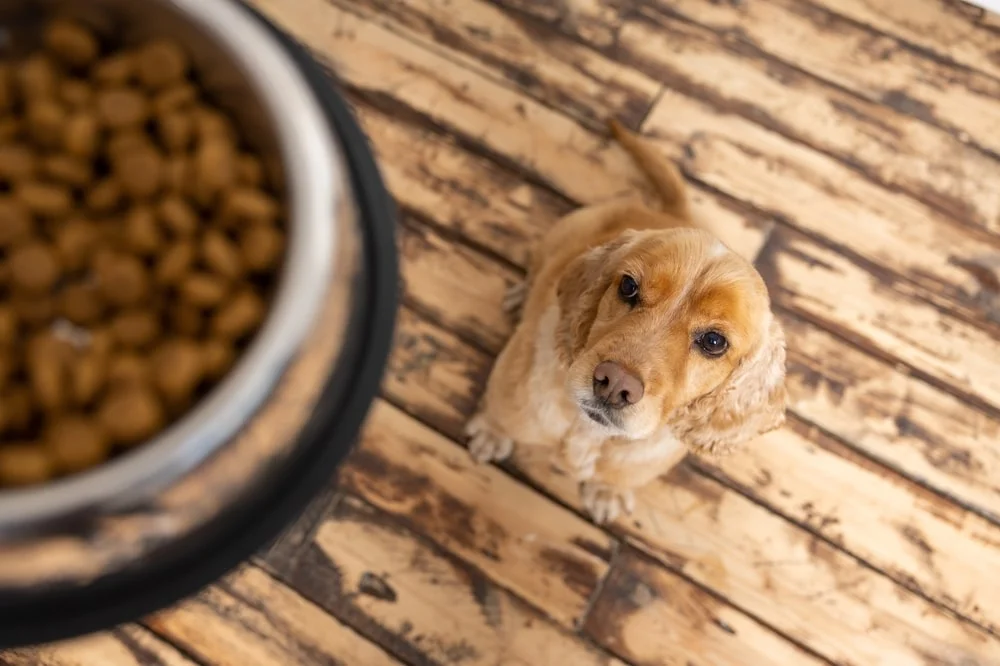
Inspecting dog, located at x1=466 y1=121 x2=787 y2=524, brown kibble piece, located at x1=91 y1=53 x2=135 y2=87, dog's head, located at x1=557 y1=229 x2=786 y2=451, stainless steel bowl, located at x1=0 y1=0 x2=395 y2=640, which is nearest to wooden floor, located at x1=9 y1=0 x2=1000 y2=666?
dog, located at x1=466 y1=121 x2=787 y2=524

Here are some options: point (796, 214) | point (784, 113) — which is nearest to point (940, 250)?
point (796, 214)

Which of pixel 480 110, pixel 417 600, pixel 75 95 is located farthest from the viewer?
pixel 480 110

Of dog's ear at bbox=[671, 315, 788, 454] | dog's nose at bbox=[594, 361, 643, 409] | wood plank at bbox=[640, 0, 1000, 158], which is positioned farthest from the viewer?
wood plank at bbox=[640, 0, 1000, 158]

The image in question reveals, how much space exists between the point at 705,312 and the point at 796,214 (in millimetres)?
986

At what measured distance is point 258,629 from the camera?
1807 millimetres

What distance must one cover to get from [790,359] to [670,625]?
0.73 m

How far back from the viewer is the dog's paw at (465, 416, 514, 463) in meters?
1.92

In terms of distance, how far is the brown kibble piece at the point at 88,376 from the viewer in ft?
2.79

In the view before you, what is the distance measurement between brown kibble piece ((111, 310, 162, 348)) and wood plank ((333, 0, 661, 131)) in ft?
4.96

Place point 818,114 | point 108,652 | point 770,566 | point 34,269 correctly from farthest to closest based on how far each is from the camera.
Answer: point 818,114 < point 770,566 < point 108,652 < point 34,269

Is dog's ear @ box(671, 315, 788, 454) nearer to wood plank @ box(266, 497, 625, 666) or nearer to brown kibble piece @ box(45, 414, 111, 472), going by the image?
wood plank @ box(266, 497, 625, 666)

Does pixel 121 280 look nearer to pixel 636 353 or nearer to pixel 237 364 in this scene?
pixel 237 364

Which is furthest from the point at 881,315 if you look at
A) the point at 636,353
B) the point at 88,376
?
the point at 88,376

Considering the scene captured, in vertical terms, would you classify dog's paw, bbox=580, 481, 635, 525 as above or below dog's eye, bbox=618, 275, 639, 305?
below
